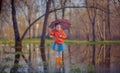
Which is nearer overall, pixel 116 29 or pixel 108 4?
pixel 108 4

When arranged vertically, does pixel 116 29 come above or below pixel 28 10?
below

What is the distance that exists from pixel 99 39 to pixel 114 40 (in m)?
0.85

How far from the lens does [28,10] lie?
46.2 ft

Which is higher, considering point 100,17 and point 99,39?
point 100,17

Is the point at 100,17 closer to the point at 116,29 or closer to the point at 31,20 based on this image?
the point at 116,29

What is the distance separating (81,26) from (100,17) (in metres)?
1.11

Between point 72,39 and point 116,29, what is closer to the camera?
point 72,39

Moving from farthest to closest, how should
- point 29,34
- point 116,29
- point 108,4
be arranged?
1. point 116,29
2. point 108,4
3. point 29,34

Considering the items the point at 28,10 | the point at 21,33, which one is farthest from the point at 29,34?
the point at 28,10

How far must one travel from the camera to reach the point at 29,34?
13.4 metres

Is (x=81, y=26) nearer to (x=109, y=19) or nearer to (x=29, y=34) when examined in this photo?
(x=109, y=19)

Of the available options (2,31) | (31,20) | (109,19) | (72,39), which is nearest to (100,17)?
(109,19)

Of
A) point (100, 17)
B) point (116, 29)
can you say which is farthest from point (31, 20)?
point (116, 29)

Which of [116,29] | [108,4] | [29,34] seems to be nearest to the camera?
[29,34]
